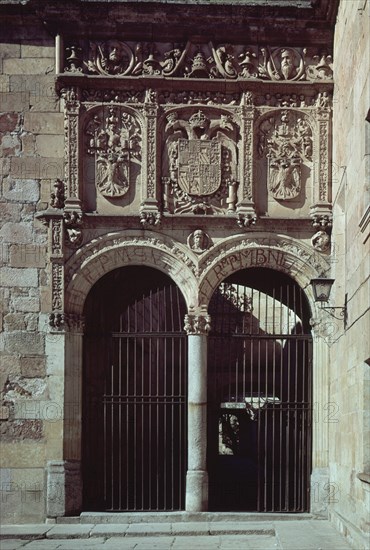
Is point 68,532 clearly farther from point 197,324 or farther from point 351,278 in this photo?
point 351,278

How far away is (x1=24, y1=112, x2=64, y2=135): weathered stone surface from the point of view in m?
12.6

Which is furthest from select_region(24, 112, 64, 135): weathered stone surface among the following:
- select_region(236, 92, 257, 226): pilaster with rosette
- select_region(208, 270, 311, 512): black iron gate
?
select_region(208, 270, 311, 512): black iron gate

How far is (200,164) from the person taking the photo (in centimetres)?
1260

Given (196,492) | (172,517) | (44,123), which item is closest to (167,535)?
(172,517)

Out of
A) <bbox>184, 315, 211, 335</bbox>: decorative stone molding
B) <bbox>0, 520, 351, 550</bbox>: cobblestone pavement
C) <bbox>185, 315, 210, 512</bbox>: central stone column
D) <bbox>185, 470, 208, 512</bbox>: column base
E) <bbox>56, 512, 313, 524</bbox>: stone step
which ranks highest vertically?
<bbox>184, 315, 211, 335</bbox>: decorative stone molding

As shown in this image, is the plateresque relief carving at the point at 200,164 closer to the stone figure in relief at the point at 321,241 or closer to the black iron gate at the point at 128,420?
the stone figure in relief at the point at 321,241

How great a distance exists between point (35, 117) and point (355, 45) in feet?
14.0

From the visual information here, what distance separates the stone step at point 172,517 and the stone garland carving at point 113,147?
384 cm

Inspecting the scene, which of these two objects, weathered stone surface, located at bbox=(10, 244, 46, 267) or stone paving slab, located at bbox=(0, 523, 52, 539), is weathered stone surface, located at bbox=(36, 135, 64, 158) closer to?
Answer: weathered stone surface, located at bbox=(10, 244, 46, 267)

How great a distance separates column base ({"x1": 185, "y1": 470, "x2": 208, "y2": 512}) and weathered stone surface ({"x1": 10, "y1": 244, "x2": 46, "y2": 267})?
313 cm

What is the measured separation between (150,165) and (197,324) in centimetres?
202

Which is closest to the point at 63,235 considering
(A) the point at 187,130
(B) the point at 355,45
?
(A) the point at 187,130

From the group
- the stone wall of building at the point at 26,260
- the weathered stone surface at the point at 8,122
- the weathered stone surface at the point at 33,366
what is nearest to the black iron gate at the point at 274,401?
the weathered stone surface at the point at 33,366

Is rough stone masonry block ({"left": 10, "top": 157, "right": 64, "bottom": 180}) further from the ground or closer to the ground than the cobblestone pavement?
further from the ground
